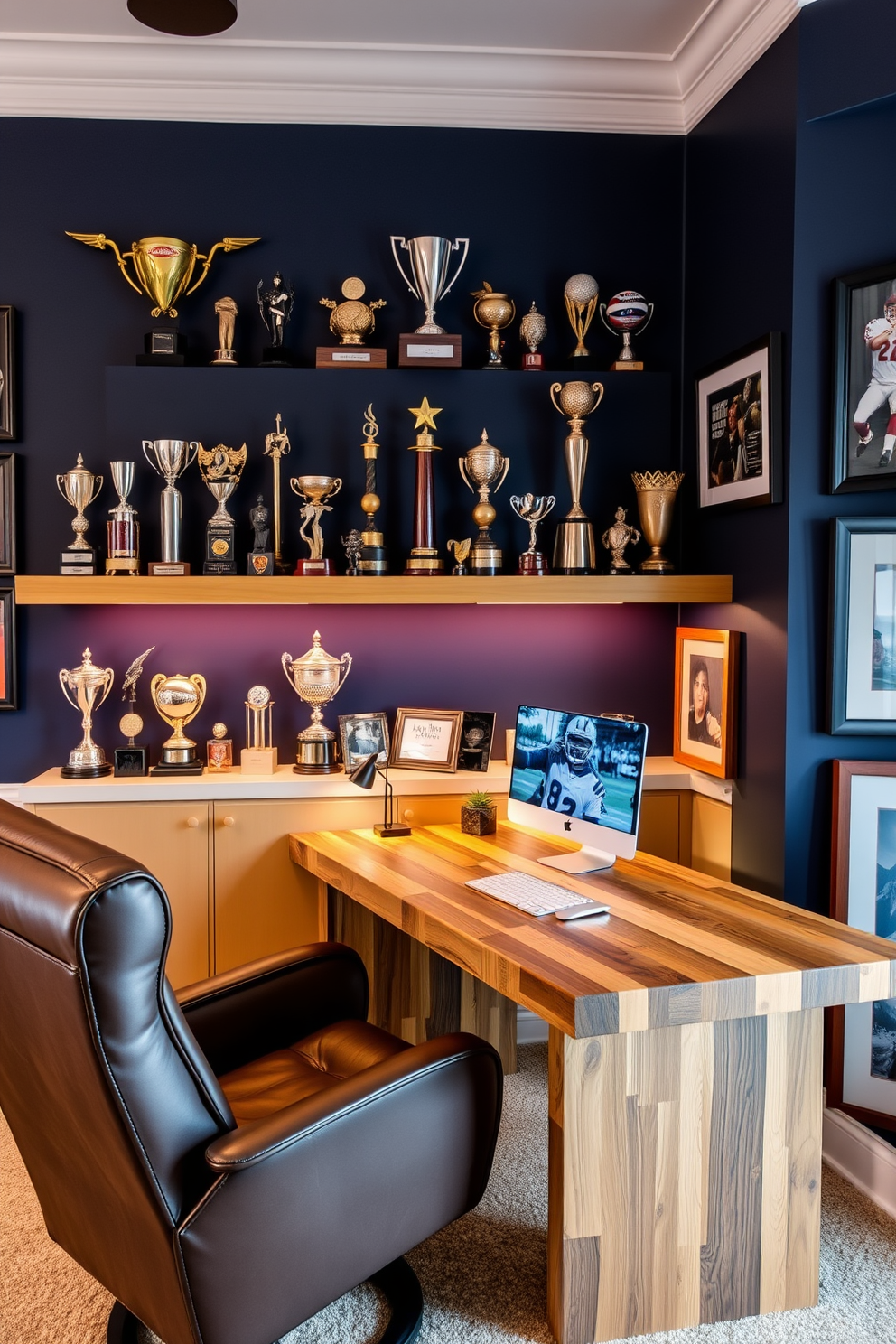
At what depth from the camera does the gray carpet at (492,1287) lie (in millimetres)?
1862

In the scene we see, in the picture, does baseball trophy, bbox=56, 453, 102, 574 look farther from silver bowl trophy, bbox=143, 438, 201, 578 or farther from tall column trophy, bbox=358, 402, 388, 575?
tall column trophy, bbox=358, 402, 388, 575

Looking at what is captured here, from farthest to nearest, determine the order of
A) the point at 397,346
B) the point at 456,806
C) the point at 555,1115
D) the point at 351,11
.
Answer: the point at 397,346
the point at 456,806
the point at 351,11
the point at 555,1115

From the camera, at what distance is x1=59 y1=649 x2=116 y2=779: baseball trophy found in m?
2.92

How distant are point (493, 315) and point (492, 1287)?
8.36 feet

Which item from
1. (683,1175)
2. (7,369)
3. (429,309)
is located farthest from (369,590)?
(683,1175)

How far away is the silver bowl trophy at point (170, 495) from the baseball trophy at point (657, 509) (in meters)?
1.36

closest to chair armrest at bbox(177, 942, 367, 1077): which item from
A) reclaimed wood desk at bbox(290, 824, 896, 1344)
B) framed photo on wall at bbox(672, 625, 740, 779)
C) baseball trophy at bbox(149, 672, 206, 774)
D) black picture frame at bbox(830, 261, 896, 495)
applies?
reclaimed wood desk at bbox(290, 824, 896, 1344)

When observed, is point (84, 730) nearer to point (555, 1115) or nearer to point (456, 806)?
point (456, 806)

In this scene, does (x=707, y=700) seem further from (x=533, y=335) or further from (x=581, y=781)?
(x=533, y=335)

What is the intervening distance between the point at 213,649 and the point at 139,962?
6.45ft

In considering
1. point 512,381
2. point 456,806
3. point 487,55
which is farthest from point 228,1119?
point 487,55

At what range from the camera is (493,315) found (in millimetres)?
3059

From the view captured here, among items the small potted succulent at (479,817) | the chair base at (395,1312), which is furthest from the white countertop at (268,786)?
the chair base at (395,1312)

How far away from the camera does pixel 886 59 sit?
231 cm
